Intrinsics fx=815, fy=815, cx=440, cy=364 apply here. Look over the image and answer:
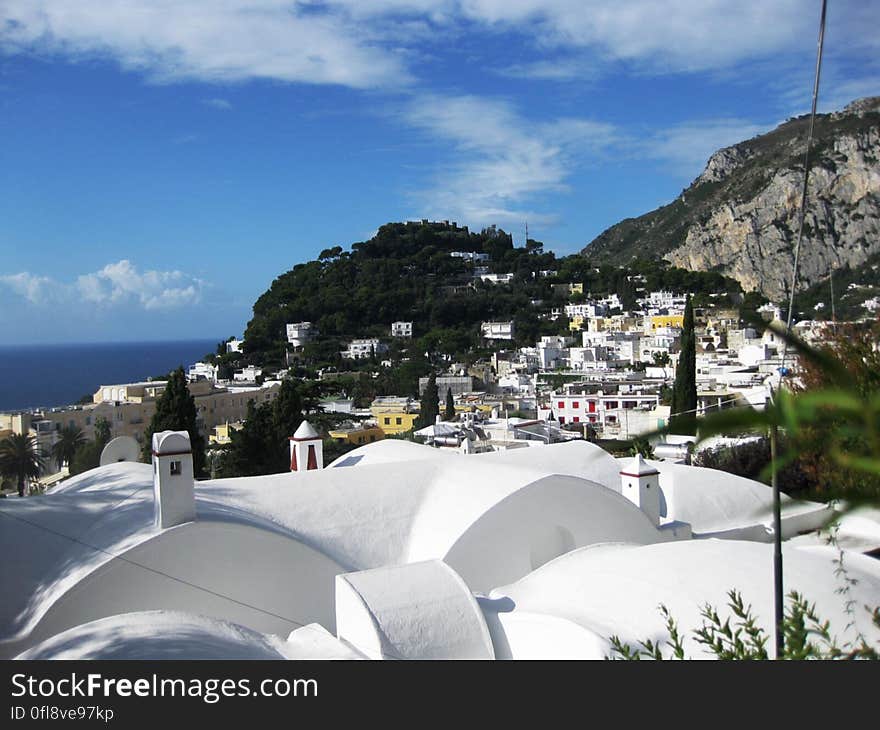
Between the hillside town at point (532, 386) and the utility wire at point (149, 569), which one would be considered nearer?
the utility wire at point (149, 569)

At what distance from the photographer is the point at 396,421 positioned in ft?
136

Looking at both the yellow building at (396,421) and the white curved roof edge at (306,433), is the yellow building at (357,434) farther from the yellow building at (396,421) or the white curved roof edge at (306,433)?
the white curved roof edge at (306,433)

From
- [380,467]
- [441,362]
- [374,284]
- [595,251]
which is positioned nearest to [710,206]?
[595,251]

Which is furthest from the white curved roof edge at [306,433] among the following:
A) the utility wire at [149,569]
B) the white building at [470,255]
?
the white building at [470,255]

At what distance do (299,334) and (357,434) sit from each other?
3898cm

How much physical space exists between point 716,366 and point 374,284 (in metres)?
43.5

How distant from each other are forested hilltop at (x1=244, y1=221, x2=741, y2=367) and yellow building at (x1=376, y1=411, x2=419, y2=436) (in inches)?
955

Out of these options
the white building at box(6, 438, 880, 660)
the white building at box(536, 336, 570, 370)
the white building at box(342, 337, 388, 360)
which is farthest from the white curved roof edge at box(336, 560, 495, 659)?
the white building at box(342, 337, 388, 360)

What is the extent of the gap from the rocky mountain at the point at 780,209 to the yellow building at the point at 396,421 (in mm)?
43086

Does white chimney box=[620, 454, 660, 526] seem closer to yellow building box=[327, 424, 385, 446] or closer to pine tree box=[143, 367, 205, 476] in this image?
pine tree box=[143, 367, 205, 476]

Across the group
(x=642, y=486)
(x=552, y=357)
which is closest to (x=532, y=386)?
(x=552, y=357)

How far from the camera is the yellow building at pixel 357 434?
109 feet
